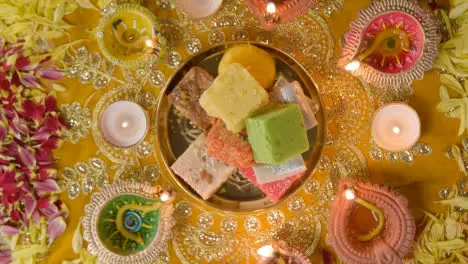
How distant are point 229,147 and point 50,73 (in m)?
0.97

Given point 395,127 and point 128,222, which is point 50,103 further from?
point 395,127

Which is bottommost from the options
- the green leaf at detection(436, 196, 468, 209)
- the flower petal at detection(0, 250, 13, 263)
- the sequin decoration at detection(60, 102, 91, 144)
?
the flower petal at detection(0, 250, 13, 263)

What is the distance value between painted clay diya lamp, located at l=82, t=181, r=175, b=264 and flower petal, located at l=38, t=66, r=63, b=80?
0.59m

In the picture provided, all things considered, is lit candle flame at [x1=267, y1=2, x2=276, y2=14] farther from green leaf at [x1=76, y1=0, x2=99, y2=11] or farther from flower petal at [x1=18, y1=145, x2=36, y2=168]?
flower petal at [x1=18, y1=145, x2=36, y2=168]

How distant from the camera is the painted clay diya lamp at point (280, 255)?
1823 millimetres

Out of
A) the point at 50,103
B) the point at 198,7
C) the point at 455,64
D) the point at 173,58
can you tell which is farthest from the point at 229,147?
the point at 455,64

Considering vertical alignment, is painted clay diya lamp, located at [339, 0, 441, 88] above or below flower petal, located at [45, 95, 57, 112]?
above

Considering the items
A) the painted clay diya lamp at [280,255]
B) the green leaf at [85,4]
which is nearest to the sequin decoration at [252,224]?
the painted clay diya lamp at [280,255]

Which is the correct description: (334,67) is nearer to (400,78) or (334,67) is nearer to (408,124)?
(400,78)

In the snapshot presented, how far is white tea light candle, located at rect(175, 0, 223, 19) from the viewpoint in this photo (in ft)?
6.21

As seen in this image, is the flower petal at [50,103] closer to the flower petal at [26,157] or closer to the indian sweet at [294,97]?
the flower petal at [26,157]

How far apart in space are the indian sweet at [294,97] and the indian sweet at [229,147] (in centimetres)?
23

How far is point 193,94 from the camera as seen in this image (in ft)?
6.01

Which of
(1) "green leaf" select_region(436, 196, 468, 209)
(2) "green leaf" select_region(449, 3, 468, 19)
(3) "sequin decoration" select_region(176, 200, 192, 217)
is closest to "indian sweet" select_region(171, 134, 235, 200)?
(3) "sequin decoration" select_region(176, 200, 192, 217)
